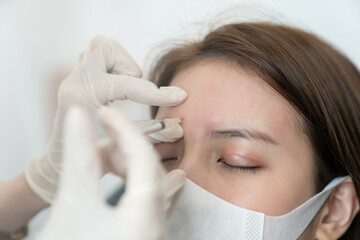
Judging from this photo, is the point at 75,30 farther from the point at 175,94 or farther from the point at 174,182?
the point at 174,182

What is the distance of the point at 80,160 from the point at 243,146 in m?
0.48

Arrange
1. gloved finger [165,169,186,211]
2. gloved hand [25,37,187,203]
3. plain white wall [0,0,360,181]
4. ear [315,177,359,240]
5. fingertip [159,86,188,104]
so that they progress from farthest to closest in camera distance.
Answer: plain white wall [0,0,360,181] < ear [315,177,359,240] < fingertip [159,86,188,104] < gloved hand [25,37,187,203] < gloved finger [165,169,186,211]

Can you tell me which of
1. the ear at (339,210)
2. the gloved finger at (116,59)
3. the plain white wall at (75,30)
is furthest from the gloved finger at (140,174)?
the plain white wall at (75,30)

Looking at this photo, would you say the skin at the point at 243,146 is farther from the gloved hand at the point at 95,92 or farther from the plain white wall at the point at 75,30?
the plain white wall at the point at 75,30

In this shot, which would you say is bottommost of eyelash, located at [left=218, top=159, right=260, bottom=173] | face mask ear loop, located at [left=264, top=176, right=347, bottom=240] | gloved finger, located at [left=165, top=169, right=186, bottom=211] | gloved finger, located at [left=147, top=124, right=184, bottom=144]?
face mask ear loop, located at [left=264, top=176, right=347, bottom=240]

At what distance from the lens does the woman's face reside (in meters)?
Result: 0.98

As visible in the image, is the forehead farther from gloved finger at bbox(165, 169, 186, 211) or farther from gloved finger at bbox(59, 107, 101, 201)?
gloved finger at bbox(59, 107, 101, 201)

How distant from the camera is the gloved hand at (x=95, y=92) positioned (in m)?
0.95

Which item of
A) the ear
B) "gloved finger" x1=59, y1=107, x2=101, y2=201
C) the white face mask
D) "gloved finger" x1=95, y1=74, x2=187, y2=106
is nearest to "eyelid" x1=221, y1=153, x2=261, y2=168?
the white face mask

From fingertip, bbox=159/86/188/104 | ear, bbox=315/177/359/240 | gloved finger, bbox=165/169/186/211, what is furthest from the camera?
ear, bbox=315/177/359/240

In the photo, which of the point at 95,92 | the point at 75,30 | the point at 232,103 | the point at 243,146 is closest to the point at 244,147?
the point at 243,146

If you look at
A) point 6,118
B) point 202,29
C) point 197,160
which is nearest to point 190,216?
point 197,160

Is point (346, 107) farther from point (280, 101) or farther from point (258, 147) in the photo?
point (258, 147)

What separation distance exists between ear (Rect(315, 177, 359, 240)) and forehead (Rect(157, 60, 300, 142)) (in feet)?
0.90
